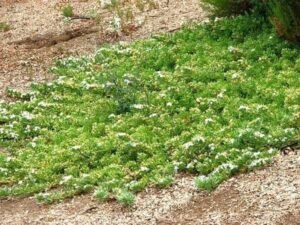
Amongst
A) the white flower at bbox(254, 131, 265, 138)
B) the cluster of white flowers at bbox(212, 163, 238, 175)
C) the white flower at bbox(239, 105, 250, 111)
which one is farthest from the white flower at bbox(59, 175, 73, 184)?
the white flower at bbox(239, 105, 250, 111)

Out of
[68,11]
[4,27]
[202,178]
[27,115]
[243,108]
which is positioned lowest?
[4,27]

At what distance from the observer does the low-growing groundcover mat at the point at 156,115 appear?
28.7ft

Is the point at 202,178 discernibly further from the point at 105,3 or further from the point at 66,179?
the point at 105,3

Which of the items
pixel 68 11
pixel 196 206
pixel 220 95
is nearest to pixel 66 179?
pixel 196 206

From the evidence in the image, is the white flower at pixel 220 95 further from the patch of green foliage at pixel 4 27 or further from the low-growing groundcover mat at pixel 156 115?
the patch of green foliage at pixel 4 27

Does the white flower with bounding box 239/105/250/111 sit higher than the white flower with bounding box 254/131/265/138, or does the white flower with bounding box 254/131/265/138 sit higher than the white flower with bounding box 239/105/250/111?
the white flower with bounding box 254/131/265/138

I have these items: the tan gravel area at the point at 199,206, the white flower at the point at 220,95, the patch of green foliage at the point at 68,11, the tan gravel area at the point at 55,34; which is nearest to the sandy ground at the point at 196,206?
the tan gravel area at the point at 199,206

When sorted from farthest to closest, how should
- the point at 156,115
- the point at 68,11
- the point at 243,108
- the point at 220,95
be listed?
the point at 68,11 < the point at 220,95 < the point at 156,115 < the point at 243,108

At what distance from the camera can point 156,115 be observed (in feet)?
33.2

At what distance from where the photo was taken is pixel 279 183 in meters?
7.84

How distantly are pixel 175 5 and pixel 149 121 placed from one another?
18.3 feet

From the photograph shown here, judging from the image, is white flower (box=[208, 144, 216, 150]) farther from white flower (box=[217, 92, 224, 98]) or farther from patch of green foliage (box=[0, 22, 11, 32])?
patch of green foliage (box=[0, 22, 11, 32])

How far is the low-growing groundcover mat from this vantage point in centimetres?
873

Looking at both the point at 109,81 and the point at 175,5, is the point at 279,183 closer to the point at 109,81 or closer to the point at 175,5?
the point at 109,81
